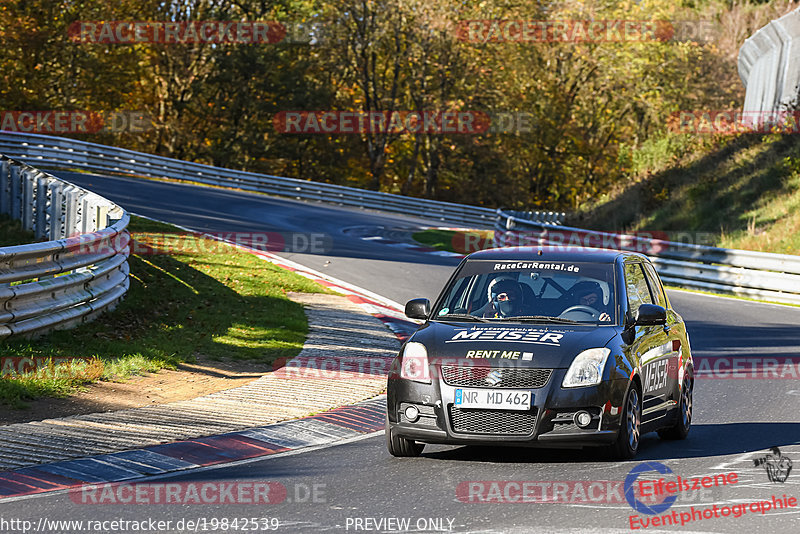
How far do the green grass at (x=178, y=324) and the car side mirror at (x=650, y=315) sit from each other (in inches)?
202

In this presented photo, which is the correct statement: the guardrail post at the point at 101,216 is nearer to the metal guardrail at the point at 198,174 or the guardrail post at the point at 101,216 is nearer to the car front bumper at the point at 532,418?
the car front bumper at the point at 532,418

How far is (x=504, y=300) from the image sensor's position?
8.86m

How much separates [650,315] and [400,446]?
2179 millimetres

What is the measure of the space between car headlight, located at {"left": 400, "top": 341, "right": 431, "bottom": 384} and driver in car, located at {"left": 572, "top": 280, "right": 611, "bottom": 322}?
4.82ft

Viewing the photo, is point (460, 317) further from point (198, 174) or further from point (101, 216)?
point (198, 174)

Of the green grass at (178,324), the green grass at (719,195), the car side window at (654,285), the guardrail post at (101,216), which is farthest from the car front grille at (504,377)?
the green grass at (719,195)

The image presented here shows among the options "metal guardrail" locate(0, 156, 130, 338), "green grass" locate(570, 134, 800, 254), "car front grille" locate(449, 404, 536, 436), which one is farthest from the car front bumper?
"green grass" locate(570, 134, 800, 254)

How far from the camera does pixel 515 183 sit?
62.2 meters

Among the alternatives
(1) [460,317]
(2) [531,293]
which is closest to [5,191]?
(1) [460,317]

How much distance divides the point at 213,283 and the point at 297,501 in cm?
1065

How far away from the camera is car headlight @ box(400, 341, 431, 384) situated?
7.97 m

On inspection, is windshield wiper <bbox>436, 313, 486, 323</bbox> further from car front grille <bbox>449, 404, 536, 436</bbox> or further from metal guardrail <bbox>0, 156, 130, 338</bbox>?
metal guardrail <bbox>0, 156, 130, 338</bbox>

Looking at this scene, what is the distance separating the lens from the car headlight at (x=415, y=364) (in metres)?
7.97

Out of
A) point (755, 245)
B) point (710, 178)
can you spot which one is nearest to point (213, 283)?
point (755, 245)
